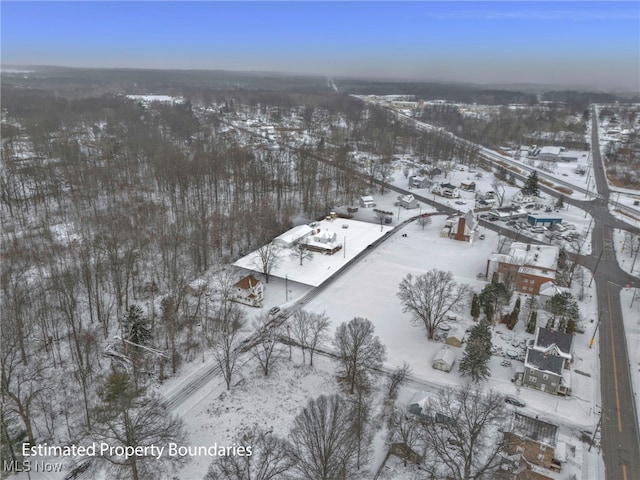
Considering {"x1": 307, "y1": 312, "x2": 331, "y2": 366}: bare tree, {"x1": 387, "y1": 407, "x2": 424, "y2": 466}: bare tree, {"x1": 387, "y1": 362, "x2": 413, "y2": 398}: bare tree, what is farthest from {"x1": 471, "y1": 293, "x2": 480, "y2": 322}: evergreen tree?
{"x1": 387, "y1": 407, "x2": 424, "y2": 466}: bare tree

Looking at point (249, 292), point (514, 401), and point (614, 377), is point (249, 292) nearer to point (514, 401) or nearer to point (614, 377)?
point (514, 401)

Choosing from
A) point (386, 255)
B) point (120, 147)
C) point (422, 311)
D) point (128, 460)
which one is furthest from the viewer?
point (120, 147)

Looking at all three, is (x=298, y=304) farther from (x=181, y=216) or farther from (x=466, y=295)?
(x=181, y=216)

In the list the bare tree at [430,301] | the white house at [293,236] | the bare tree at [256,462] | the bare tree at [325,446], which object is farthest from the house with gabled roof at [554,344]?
the white house at [293,236]

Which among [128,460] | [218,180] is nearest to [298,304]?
[128,460]

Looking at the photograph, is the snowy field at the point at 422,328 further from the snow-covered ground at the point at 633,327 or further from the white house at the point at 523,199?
the white house at the point at 523,199

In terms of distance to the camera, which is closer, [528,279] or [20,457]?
[20,457]

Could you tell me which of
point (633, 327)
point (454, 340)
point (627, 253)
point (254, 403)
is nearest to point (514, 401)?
point (454, 340)
